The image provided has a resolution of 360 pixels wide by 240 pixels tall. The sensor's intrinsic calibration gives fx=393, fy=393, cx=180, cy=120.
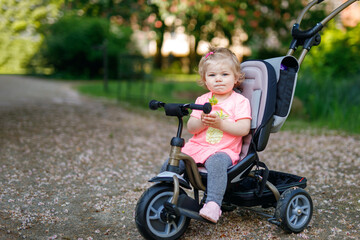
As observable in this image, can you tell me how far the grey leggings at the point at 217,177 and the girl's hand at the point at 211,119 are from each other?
0.76 ft

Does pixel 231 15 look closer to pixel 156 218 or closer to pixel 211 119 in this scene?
pixel 211 119

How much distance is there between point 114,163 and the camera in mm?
5102

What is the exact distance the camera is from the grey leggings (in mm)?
2730

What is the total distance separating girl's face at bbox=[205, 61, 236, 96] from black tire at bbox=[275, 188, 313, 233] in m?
0.92

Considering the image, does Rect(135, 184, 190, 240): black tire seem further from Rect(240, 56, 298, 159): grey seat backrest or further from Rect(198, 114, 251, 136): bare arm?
Rect(240, 56, 298, 159): grey seat backrest

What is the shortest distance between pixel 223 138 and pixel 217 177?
355 millimetres

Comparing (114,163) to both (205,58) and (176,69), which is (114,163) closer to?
(205,58)

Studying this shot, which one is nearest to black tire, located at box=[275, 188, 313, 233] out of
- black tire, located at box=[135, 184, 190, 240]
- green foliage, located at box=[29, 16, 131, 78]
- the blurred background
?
black tire, located at box=[135, 184, 190, 240]

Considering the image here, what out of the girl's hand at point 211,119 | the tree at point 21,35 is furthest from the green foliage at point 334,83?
the tree at point 21,35

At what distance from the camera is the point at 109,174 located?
462 cm

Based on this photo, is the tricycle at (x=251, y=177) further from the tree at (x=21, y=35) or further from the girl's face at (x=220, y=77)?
the tree at (x=21, y=35)

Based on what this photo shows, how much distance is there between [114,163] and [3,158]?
4.61 ft

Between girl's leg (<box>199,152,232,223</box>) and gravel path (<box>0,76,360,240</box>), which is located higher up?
girl's leg (<box>199,152,232,223</box>)

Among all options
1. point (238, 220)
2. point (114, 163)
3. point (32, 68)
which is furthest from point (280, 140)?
point (32, 68)
